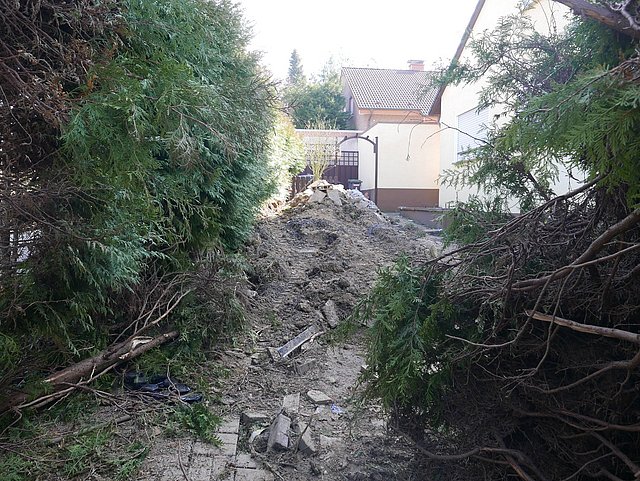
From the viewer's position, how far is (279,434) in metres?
3.86

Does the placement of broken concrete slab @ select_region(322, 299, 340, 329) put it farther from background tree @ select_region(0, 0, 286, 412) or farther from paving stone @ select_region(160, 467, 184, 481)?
paving stone @ select_region(160, 467, 184, 481)

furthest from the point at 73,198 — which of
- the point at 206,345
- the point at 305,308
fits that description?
the point at 305,308

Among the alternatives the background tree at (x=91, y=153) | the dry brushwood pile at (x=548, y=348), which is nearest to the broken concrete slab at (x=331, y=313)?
the background tree at (x=91, y=153)

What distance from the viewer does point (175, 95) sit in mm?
2758

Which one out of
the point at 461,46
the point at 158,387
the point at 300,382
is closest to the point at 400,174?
the point at 300,382

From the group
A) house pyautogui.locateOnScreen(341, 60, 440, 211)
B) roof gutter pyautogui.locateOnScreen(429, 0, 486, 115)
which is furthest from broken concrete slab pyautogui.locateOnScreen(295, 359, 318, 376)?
house pyautogui.locateOnScreen(341, 60, 440, 211)

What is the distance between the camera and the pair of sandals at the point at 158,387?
4.39m

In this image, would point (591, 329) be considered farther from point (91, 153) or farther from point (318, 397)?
point (318, 397)

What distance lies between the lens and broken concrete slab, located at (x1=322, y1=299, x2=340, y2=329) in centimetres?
643

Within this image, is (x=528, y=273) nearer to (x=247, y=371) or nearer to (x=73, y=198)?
(x=73, y=198)

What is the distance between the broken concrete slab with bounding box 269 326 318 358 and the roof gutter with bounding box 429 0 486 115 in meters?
3.01

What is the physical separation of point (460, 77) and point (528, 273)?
161 centimetres

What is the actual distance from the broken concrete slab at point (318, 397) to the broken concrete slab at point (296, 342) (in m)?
0.81

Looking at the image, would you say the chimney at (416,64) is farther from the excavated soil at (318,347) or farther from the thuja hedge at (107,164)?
the thuja hedge at (107,164)
